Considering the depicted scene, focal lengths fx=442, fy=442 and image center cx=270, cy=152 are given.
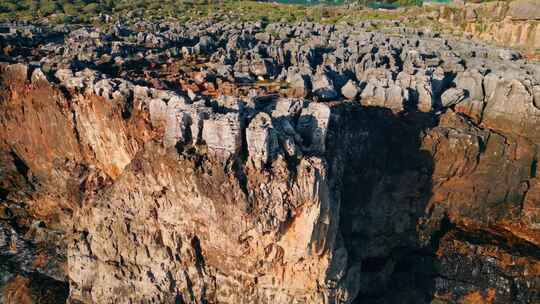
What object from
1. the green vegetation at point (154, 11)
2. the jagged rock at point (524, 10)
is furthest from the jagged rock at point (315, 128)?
the jagged rock at point (524, 10)

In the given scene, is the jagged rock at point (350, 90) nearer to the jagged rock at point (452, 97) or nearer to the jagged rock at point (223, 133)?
the jagged rock at point (452, 97)

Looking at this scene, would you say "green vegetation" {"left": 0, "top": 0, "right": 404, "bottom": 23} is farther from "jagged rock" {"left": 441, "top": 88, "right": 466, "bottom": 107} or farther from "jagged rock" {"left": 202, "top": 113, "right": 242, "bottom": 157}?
"jagged rock" {"left": 202, "top": 113, "right": 242, "bottom": 157}

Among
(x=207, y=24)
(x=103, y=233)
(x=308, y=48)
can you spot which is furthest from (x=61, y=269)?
(x=207, y=24)

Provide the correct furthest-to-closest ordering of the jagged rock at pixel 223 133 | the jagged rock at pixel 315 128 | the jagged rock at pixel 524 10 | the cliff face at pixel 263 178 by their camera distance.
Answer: the jagged rock at pixel 524 10, the jagged rock at pixel 315 128, the cliff face at pixel 263 178, the jagged rock at pixel 223 133

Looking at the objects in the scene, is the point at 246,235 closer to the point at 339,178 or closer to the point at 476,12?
the point at 339,178

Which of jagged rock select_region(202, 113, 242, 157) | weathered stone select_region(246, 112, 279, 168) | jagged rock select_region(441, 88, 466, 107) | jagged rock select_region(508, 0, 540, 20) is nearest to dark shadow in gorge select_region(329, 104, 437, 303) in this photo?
jagged rock select_region(441, 88, 466, 107)

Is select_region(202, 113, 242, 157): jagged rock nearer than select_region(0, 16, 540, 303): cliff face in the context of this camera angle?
Yes

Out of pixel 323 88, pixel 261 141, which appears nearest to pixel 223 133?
pixel 261 141
